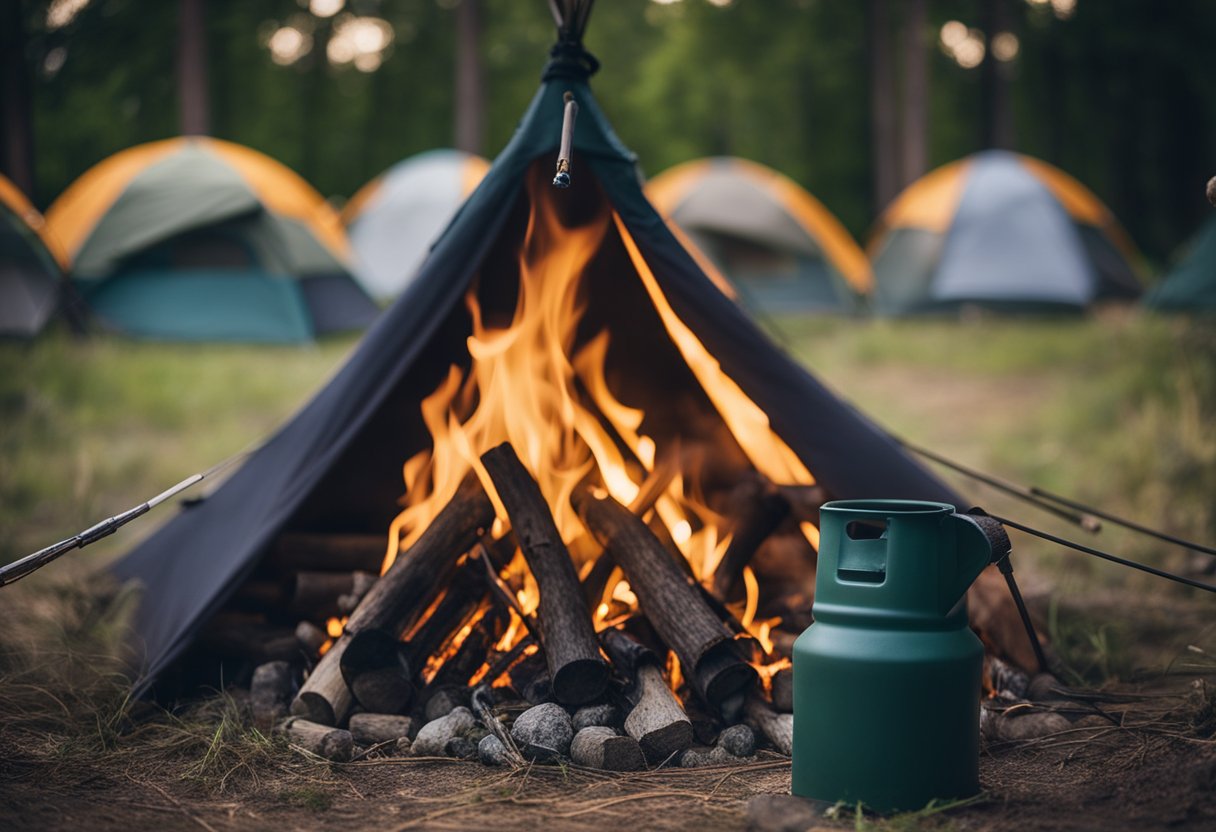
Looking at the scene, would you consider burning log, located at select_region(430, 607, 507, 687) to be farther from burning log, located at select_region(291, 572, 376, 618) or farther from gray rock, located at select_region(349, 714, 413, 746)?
burning log, located at select_region(291, 572, 376, 618)

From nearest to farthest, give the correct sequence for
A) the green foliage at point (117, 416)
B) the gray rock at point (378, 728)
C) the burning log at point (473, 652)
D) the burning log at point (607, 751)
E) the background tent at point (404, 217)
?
the burning log at point (607, 751)
the gray rock at point (378, 728)
the burning log at point (473, 652)
the green foliage at point (117, 416)
the background tent at point (404, 217)

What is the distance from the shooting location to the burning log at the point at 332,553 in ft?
12.8

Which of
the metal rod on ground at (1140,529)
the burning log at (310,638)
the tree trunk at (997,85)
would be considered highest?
the tree trunk at (997,85)

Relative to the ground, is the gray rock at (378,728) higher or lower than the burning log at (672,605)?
lower

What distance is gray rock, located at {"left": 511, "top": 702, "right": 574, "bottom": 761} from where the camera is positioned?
9.91 feet

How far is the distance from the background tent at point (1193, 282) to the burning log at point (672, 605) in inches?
315

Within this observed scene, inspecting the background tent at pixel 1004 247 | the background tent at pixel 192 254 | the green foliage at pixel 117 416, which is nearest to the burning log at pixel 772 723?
the green foliage at pixel 117 416

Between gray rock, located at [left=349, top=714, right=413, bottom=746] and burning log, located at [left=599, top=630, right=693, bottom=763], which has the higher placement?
burning log, located at [left=599, top=630, right=693, bottom=763]

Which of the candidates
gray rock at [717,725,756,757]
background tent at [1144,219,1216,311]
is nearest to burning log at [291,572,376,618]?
gray rock at [717,725,756,757]

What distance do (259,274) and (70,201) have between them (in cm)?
227

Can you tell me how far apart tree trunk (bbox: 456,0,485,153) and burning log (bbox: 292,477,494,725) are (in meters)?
12.6

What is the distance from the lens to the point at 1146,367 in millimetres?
8289

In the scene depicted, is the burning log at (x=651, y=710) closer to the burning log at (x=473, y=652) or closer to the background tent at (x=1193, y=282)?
the burning log at (x=473, y=652)

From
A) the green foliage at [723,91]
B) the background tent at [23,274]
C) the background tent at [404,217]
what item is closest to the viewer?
the background tent at [23,274]
